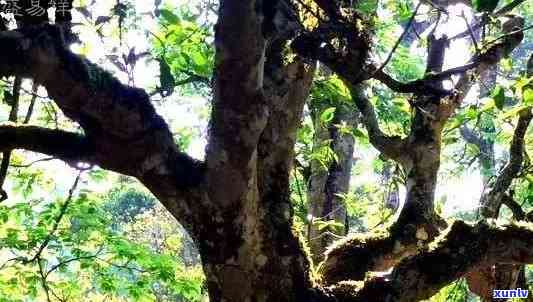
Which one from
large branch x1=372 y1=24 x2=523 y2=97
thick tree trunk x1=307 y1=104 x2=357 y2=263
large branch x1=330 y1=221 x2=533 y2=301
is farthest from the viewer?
thick tree trunk x1=307 y1=104 x2=357 y2=263

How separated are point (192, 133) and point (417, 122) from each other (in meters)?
1.79

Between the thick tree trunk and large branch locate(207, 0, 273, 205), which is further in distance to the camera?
the thick tree trunk

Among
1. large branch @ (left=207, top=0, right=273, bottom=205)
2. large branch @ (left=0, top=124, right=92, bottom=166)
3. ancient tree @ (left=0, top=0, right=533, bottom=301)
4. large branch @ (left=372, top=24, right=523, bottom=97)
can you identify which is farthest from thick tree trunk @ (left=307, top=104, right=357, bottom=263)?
large branch @ (left=0, top=124, right=92, bottom=166)

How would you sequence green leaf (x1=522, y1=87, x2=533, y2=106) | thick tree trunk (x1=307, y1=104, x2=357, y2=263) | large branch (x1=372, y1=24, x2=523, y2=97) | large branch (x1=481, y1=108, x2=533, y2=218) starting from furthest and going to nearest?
thick tree trunk (x1=307, y1=104, x2=357, y2=263), large branch (x1=481, y1=108, x2=533, y2=218), green leaf (x1=522, y1=87, x2=533, y2=106), large branch (x1=372, y1=24, x2=523, y2=97)

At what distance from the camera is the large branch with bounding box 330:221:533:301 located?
7.20 feet

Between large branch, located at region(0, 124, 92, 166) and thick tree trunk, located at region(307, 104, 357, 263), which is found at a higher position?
thick tree trunk, located at region(307, 104, 357, 263)

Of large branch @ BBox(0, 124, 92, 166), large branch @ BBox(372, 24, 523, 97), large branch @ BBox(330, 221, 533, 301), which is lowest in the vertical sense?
large branch @ BBox(330, 221, 533, 301)

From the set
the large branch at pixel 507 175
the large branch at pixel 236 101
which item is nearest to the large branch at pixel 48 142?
the large branch at pixel 236 101

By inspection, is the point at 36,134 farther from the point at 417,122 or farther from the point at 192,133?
the point at 192,133

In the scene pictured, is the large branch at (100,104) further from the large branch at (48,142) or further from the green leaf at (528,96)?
the green leaf at (528,96)

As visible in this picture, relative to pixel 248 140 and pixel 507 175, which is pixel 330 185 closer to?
pixel 507 175

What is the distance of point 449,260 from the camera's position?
225 cm

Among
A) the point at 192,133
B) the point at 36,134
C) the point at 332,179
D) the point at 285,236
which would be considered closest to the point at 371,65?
the point at 285,236

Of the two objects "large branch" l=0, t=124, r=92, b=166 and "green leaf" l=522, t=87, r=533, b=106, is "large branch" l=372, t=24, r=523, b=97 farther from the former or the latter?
"large branch" l=0, t=124, r=92, b=166
